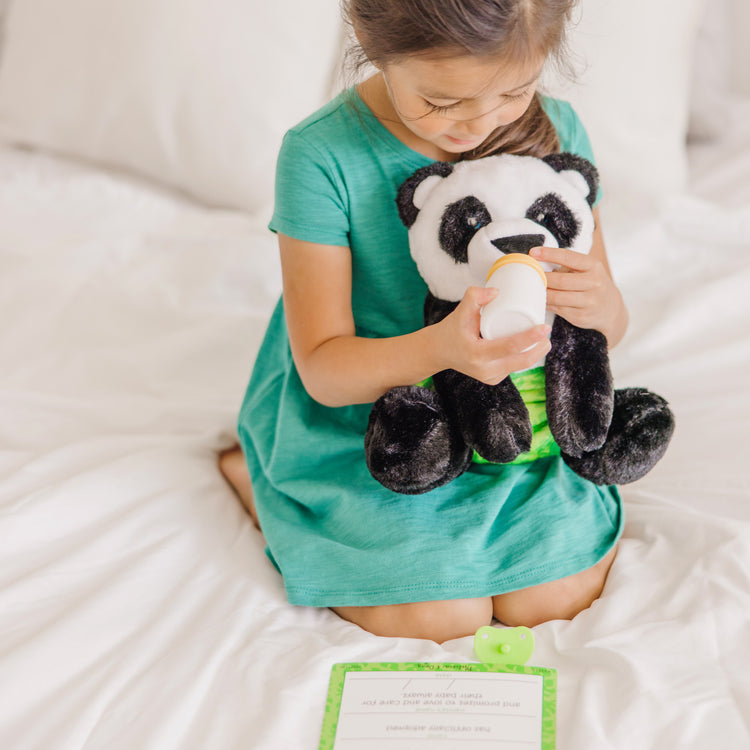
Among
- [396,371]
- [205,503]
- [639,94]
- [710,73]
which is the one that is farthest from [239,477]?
[710,73]

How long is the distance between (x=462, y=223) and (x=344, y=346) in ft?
0.63

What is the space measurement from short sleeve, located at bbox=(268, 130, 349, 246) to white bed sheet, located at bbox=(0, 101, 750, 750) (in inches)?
13.2

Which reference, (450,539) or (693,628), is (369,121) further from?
(693,628)

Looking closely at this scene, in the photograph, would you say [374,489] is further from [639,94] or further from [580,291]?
[639,94]

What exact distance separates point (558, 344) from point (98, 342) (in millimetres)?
723

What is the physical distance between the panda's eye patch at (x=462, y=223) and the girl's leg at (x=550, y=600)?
1.11ft

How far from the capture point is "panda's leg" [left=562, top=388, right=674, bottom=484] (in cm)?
81

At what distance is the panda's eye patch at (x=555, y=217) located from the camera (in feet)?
2.48

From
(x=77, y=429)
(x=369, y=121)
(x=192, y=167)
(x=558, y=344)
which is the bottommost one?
(x=77, y=429)

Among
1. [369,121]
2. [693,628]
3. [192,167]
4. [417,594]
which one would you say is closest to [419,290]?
[369,121]

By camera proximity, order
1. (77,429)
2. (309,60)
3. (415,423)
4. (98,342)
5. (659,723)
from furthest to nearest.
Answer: (309,60) < (98,342) < (77,429) < (415,423) < (659,723)

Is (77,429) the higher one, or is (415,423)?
(415,423)

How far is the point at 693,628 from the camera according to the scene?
0.75 metres

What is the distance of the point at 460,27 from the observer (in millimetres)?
669
